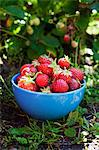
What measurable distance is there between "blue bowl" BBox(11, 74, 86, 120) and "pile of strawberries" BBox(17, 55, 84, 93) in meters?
0.02

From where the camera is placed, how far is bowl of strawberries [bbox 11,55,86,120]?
1487mm

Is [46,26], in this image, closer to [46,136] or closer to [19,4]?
[19,4]

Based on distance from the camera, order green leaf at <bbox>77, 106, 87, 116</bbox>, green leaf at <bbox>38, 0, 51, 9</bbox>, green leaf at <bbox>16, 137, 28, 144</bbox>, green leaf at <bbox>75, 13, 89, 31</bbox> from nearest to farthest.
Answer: green leaf at <bbox>16, 137, 28, 144</bbox> → green leaf at <bbox>77, 106, 87, 116</bbox> → green leaf at <bbox>75, 13, 89, 31</bbox> → green leaf at <bbox>38, 0, 51, 9</bbox>

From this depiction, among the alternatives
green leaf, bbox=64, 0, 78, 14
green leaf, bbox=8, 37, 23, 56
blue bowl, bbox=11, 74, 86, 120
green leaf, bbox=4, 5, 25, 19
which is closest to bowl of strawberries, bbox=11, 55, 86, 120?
blue bowl, bbox=11, 74, 86, 120

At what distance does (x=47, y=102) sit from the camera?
58.3 inches

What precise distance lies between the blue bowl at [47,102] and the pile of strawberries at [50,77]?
24mm

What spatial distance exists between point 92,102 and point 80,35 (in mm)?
514

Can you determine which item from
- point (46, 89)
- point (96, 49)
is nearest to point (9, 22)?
point (96, 49)

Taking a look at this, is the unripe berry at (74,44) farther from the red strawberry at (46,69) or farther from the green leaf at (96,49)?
the red strawberry at (46,69)

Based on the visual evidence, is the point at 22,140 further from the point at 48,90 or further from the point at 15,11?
the point at 15,11

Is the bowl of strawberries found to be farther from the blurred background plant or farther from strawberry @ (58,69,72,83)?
the blurred background plant

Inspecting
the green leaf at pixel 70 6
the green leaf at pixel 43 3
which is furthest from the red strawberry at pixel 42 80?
the green leaf at pixel 43 3

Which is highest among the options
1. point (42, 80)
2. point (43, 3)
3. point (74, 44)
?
point (43, 3)

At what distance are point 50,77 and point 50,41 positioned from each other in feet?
2.15
